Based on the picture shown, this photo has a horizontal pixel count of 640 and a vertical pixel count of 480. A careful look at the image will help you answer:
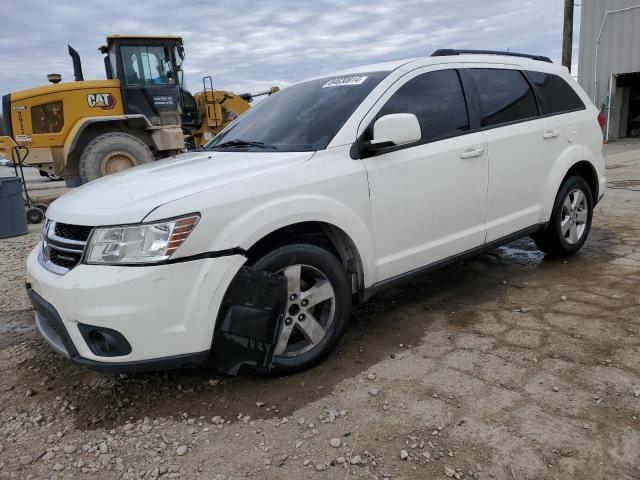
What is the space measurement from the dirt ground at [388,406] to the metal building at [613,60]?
16095 mm

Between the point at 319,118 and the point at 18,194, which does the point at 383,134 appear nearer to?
the point at 319,118

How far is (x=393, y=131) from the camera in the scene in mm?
2947

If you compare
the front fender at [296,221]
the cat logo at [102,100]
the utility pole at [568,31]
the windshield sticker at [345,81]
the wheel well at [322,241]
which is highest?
the utility pole at [568,31]

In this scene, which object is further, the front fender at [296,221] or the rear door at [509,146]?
the rear door at [509,146]

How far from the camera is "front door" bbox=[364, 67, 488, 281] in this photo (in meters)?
3.15

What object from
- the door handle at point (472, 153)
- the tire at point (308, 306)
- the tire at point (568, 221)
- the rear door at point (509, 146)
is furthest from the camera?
the tire at point (568, 221)

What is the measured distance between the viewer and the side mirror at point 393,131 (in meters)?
2.94

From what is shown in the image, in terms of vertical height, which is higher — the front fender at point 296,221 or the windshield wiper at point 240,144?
the windshield wiper at point 240,144

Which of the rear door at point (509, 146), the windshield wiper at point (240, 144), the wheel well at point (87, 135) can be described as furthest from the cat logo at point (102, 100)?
the rear door at point (509, 146)

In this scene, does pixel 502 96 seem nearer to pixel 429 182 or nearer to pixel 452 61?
pixel 452 61

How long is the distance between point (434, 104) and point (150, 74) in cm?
789

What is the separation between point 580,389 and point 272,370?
156cm

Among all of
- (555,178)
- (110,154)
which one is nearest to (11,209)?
(110,154)

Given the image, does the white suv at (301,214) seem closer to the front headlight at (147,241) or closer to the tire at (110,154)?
the front headlight at (147,241)
